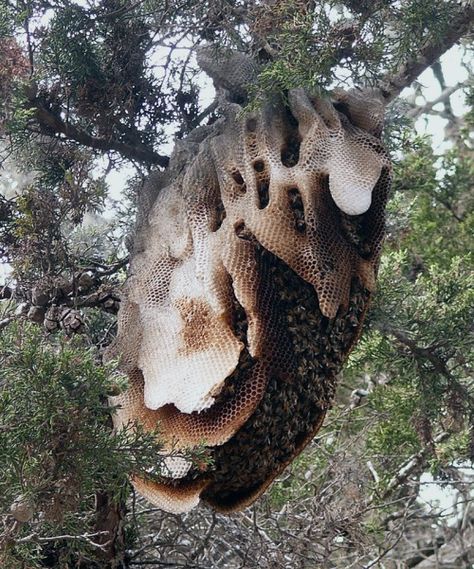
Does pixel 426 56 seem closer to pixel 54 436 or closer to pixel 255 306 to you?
pixel 255 306

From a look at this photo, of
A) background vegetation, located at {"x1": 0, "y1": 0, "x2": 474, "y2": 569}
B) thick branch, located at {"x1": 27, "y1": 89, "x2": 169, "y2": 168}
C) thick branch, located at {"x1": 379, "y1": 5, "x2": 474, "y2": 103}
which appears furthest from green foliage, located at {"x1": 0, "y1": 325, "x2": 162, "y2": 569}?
thick branch, located at {"x1": 379, "y1": 5, "x2": 474, "y2": 103}

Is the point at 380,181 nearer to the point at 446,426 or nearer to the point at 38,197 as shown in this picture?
the point at 38,197

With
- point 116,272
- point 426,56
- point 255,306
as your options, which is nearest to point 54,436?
point 255,306

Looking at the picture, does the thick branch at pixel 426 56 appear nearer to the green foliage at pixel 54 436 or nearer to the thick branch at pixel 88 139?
the thick branch at pixel 88 139

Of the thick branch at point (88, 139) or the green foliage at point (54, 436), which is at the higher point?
the thick branch at point (88, 139)

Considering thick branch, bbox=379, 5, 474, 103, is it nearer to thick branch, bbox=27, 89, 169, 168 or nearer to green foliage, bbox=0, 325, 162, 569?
thick branch, bbox=27, 89, 169, 168

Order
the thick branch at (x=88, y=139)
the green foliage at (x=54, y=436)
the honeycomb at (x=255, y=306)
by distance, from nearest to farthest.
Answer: the green foliage at (x=54, y=436)
the honeycomb at (x=255, y=306)
the thick branch at (x=88, y=139)

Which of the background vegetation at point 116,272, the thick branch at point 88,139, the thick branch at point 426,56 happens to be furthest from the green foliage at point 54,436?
the thick branch at point 426,56
